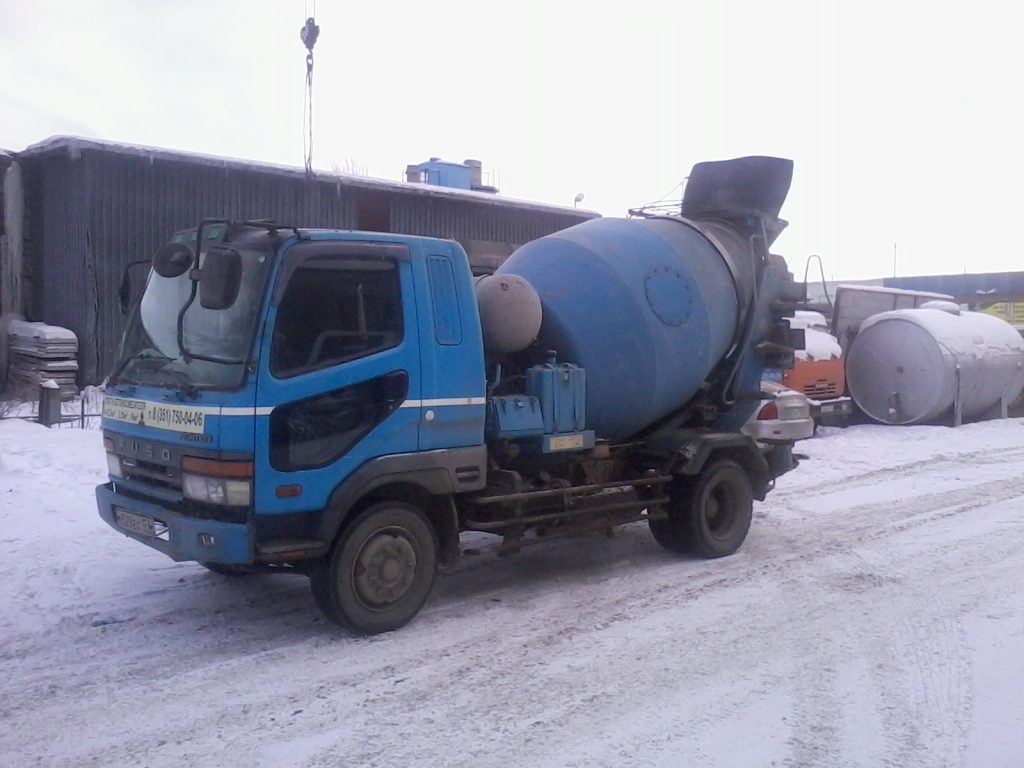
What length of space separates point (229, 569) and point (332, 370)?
74.2 inches

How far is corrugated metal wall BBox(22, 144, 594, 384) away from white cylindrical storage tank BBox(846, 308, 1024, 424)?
8720 millimetres

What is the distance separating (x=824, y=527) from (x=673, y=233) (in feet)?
11.6

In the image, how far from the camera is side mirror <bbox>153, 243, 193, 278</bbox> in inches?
235

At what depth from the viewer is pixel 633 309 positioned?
8.04 m

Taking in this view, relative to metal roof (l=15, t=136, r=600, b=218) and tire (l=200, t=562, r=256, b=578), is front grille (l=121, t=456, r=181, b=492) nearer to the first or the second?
tire (l=200, t=562, r=256, b=578)

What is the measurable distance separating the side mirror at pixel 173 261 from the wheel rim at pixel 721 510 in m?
5.08

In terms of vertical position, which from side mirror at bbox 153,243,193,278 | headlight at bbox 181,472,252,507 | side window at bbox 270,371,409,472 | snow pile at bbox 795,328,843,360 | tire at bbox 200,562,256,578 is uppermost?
side mirror at bbox 153,243,193,278

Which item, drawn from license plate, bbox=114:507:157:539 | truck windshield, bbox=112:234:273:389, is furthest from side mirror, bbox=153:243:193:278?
license plate, bbox=114:507:157:539

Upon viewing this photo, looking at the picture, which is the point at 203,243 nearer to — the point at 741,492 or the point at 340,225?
the point at 741,492

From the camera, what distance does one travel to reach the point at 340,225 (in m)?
22.5

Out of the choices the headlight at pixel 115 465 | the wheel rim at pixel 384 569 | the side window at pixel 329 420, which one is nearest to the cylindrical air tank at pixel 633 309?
the side window at pixel 329 420

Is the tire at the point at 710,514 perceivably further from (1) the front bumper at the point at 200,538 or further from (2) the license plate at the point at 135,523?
(2) the license plate at the point at 135,523

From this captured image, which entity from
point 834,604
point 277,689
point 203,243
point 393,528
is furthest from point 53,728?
point 834,604

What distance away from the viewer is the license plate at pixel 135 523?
6062 millimetres
